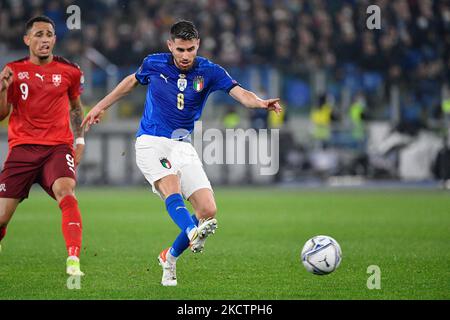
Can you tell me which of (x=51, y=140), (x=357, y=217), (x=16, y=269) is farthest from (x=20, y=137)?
(x=357, y=217)

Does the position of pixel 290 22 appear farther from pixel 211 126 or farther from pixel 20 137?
pixel 20 137

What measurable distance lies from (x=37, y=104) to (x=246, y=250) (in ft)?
11.3

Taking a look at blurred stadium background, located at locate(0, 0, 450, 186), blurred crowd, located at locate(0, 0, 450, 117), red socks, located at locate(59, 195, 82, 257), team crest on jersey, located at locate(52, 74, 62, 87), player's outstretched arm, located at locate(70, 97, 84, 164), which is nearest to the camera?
red socks, located at locate(59, 195, 82, 257)

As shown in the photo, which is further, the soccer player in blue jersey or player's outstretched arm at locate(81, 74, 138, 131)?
player's outstretched arm at locate(81, 74, 138, 131)

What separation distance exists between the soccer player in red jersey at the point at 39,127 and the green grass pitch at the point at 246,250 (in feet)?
2.51

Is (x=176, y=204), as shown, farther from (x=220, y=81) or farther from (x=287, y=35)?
(x=287, y=35)

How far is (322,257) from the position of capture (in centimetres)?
752

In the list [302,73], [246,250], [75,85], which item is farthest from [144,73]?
[302,73]

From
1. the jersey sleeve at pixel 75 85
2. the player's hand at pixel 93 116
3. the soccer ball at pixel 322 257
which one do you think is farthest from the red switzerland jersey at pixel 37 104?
the soccer ball at pixel 322 257

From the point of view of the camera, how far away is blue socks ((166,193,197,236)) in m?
7.27

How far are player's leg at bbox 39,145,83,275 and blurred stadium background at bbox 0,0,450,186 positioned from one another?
1478 centimetres

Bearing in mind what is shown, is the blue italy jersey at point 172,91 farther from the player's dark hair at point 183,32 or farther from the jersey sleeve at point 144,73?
the player's dark hair at point 183,32

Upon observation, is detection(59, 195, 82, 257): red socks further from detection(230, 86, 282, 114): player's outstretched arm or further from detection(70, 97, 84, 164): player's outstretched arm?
detection(230, 86, 282, 114): player's outstretched arm

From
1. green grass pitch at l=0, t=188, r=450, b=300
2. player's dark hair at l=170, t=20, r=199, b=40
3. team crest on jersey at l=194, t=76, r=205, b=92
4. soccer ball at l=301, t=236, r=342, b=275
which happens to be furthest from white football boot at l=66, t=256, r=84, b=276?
player's dark hair at l=170, t=20, r=199, b=40
